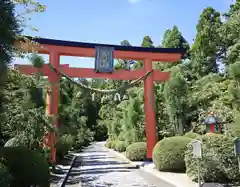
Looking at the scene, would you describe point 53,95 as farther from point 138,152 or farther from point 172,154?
point 172,154

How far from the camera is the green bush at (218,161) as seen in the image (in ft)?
26.7

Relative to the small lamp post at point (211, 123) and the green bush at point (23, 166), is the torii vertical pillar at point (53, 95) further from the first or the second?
the green bush at point (23, 166)

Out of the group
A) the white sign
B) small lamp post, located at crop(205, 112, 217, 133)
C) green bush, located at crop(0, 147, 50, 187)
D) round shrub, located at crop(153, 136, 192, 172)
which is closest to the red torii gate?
round shrub, located at crop(153, 136, 192, 172)

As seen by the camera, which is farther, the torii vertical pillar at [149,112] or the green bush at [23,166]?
the torii vertical pillar at [149,112]

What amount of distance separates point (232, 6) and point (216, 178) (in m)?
17.3

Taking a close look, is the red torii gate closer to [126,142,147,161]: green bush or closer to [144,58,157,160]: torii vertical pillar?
[144,58,157,160]: torii vertical pillar

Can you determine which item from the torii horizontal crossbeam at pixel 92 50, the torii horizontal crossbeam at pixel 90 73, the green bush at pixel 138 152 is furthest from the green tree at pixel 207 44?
the green bush at pixel 138 152

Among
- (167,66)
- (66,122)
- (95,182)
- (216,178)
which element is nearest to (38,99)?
(66,122)

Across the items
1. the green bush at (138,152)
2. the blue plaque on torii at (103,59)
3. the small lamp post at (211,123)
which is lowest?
the green bush at (138,152)

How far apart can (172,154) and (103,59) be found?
6.35m

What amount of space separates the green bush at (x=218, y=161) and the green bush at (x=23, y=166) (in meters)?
4.77

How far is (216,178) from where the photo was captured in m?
8.34

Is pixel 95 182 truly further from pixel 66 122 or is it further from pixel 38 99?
pixel 66 122

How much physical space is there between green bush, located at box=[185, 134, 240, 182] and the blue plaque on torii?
7660 millimetres
